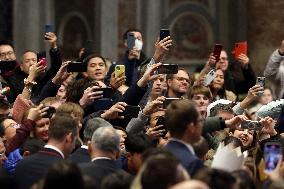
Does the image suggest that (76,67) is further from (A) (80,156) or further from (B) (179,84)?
(A) (80,156)

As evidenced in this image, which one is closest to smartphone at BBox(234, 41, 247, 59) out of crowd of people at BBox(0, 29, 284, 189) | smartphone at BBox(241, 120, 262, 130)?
crowd of people at BBox(0, 29, 284, 189)

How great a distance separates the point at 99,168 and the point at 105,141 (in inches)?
11.3

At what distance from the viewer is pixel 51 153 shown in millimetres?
8320

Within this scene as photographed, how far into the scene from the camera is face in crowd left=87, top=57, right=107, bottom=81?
456 inches

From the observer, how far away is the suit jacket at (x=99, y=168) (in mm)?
7988

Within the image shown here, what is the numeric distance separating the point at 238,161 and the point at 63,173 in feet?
5.51

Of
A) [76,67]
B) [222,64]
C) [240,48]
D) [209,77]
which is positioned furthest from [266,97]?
[76,67]

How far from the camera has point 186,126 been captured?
7824 millimetres

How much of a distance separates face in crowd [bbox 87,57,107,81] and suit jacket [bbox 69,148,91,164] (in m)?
2.71

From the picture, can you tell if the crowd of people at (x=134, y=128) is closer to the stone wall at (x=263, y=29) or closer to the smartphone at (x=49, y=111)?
the smartphone at (x=49, y=111)

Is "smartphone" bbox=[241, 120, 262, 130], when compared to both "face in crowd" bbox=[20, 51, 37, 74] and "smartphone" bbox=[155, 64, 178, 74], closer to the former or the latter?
"smartphone" bbox=[155, 64, 178, 74]

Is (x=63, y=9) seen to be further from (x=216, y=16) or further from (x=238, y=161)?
(x=238, y=161)

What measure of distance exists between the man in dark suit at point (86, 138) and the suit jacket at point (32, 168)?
1.59 feet

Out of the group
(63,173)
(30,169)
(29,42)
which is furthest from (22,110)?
(29,42)
